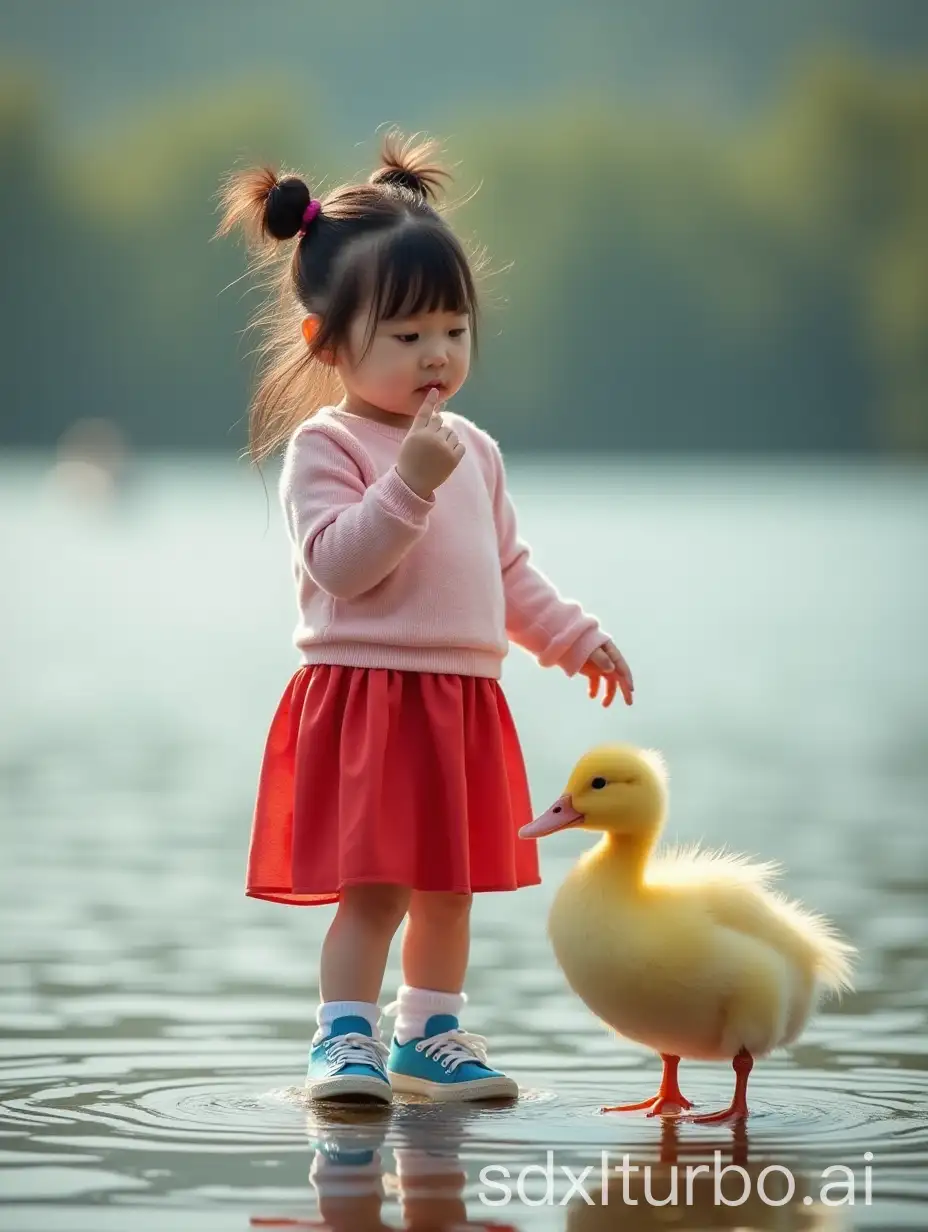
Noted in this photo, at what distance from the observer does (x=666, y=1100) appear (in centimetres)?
340

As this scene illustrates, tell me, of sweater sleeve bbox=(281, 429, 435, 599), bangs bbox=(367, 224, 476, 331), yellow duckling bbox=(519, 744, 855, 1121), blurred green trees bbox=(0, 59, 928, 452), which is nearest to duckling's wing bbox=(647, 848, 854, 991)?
yellow duckling bbox=(519, 744, 855, 1121)

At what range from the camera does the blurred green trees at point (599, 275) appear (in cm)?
5488

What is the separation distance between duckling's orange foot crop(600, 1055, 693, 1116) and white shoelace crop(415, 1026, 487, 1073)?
0.26 m

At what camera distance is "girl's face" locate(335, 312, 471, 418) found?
11.9 ft

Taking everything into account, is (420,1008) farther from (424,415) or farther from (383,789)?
(424,415)

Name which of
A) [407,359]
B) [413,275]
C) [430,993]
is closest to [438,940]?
[430,993]

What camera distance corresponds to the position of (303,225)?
3785 mm

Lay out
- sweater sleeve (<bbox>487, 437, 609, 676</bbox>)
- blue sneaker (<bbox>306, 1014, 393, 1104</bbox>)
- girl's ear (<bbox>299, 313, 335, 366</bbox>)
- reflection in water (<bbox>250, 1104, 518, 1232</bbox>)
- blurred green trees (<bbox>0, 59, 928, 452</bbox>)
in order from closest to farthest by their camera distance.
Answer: reflection in water (<bbox>250, 1104, 518, 1232</bbox>), blue sneaker (<bbox>306, 1014, 393, 1104</bbox>), girl's ear (<bbox>299, 313, 335, 366</bbox>), sweater sleeve (<bbox>487, 437, 609, 676</bbox>), blurred green trees (<bbox>0, 59, 928, 452</bbox>)

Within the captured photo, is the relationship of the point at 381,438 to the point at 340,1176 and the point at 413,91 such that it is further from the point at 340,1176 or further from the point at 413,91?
the point at 413,91

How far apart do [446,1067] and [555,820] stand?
1.28 ft

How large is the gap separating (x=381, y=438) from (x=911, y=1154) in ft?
4.32

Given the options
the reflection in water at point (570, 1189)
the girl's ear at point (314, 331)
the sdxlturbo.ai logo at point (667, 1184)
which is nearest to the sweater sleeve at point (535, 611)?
the girl's ear at point (314, 331)

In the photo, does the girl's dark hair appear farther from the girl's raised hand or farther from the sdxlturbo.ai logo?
the sdxlturbo.ai logo

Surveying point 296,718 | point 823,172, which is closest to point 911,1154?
point 296,718
